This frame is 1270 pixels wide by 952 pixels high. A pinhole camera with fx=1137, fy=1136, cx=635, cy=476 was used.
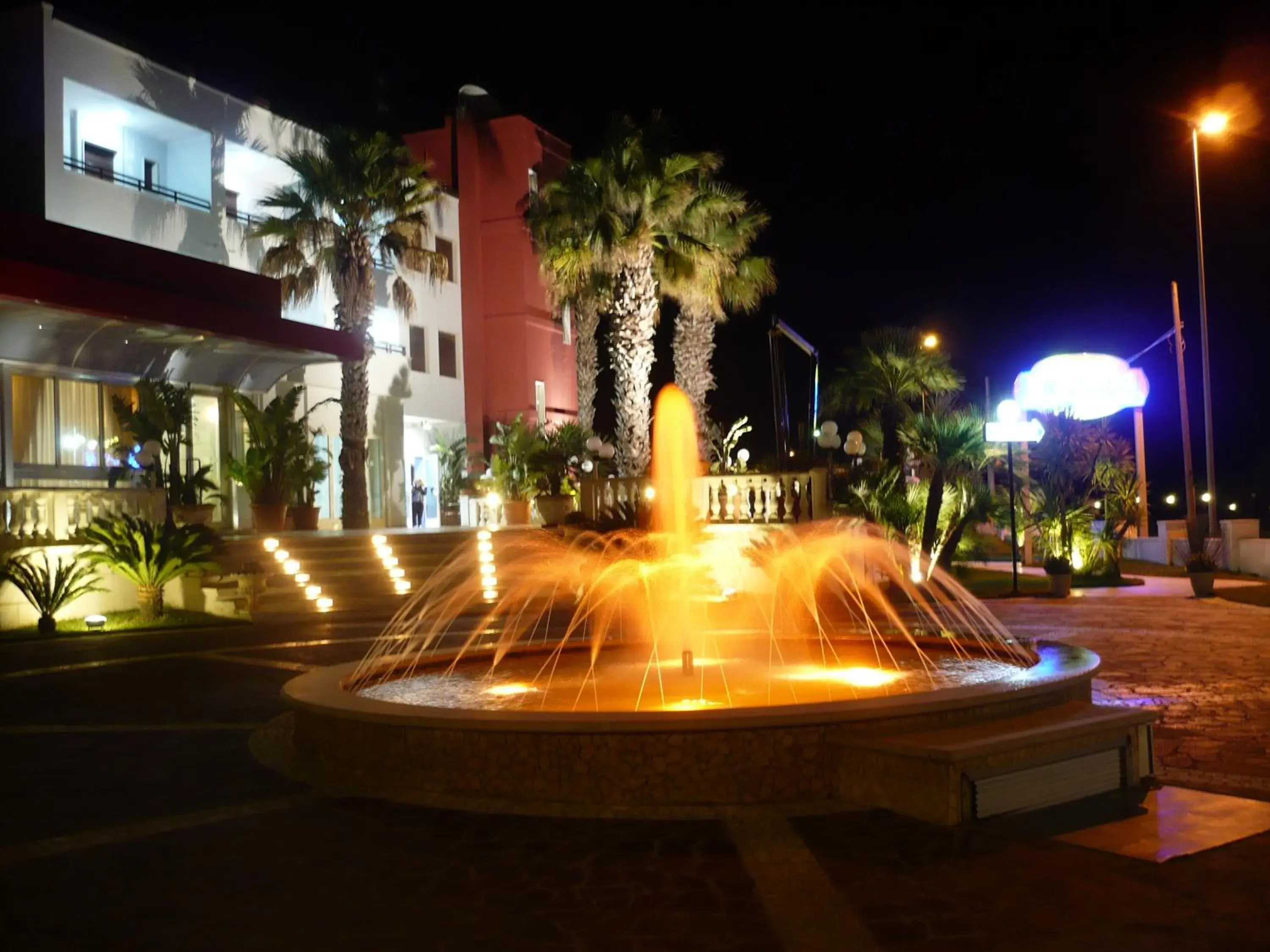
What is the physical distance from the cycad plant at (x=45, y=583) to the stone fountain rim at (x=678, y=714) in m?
13.4

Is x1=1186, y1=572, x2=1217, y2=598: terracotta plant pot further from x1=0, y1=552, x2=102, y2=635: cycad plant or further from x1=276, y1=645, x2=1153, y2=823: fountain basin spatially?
x1=0, y1=552, x2=102, y2=635: cycad plant

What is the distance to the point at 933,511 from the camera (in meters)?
24.6

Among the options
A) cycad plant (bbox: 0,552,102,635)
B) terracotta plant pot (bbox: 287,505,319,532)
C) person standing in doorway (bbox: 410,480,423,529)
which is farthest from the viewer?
person standing in doorway (bbox: 410,480,423,529)

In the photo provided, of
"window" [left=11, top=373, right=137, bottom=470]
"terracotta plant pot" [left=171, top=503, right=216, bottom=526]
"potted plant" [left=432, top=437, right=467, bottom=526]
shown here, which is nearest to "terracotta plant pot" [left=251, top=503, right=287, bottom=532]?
"terracotta plant pot" [left=171, top=503, right=216, bottom=526]

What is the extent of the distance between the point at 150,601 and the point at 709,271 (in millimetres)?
15921

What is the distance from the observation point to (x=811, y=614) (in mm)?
18000

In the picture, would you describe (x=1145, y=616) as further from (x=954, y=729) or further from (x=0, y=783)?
(x=0, y=783)

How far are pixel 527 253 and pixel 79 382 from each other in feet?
61.7

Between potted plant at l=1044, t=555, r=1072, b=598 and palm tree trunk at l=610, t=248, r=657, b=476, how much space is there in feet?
34.3

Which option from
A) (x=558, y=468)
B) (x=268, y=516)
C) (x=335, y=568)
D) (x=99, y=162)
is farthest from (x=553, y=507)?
(x=99, y=162)

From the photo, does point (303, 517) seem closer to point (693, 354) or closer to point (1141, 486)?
point (693, 354)

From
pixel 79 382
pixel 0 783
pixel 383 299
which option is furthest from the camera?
pixel 383 299

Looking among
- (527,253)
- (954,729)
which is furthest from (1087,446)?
(954,729)

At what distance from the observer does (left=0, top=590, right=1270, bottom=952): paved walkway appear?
4.99m
